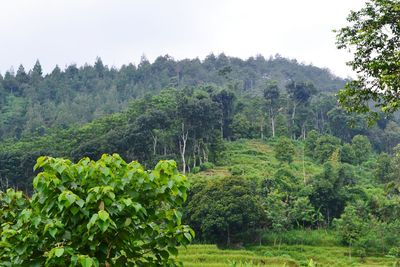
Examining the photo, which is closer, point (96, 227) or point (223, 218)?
point (96, 227)

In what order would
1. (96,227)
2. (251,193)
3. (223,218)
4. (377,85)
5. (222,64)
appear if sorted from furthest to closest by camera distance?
1. (222,64)
2. (251,193)
3. (223,218)
4. (377,85)
5. (96,227)

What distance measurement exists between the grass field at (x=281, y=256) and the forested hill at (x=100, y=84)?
38665 millimetres

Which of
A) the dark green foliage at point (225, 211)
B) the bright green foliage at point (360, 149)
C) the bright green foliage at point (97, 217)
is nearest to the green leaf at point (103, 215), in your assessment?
the bright green foliage at point (97, 217)

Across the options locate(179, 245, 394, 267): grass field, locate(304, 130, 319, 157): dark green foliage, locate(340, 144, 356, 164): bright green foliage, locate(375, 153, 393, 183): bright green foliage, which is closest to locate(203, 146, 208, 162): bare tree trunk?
locate(304, 130, 319, 157): dark green foliage

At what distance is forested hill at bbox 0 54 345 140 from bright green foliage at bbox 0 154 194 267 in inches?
2491

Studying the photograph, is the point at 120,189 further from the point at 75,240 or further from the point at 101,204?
the point at 75,240

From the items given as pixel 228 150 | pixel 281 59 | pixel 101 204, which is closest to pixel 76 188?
pixel 101 204

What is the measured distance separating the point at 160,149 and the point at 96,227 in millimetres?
48711

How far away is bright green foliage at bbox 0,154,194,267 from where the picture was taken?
3430 mm

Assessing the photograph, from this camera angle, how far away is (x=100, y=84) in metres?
100

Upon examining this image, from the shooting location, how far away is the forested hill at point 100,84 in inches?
3012

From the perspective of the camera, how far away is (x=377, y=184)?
46844mm

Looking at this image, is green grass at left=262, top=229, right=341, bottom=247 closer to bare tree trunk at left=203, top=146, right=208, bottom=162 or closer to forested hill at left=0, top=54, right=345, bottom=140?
bare tree trunk at left=203, top=146, right=208, bottom=162

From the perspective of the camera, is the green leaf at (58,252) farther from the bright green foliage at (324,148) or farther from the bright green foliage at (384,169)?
the bright green foliage at (324,148)
